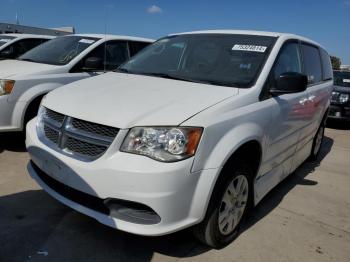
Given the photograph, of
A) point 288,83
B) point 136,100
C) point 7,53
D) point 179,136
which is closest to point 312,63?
point 288,83

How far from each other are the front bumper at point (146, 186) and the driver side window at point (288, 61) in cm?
146

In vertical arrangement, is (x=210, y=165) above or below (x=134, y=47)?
below

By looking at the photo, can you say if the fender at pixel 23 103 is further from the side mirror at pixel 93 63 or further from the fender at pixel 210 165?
the fender at pixel 210 165

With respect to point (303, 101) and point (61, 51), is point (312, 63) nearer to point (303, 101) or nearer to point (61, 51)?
point (303, 101)

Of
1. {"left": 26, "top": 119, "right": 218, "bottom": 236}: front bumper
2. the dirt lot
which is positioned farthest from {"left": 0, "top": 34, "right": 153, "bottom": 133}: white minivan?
{"left": 26, "top": 119, "right": 218, "bottom": 236}: front bumper

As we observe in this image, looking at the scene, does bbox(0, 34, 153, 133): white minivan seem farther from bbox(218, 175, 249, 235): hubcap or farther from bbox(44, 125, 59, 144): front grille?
bbox(218, 175, 249, 235): hubcap

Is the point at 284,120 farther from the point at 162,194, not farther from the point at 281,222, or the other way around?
the point at 162,194

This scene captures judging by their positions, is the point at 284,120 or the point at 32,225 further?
the point at 284,120

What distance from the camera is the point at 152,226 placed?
258cm

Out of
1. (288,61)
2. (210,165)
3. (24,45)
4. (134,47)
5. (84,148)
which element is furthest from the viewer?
(24,45)

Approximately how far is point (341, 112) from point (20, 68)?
776cm

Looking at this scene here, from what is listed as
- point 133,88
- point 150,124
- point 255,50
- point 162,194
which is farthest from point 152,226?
point 255,50

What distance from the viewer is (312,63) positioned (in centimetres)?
496

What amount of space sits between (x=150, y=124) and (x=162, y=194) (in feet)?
1.55
